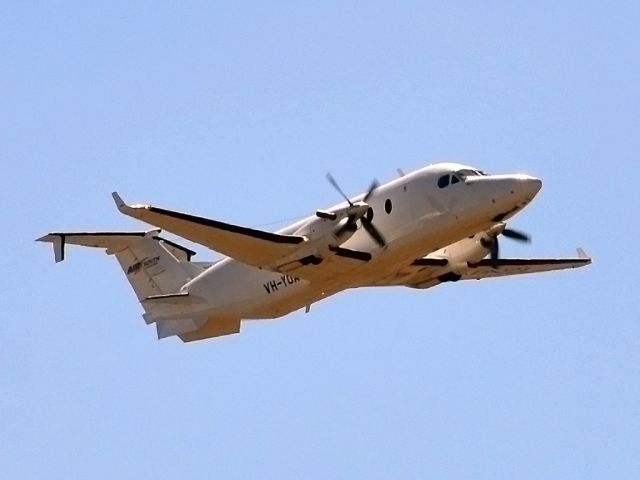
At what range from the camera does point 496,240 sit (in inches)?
1672

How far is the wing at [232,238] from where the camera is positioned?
125ft

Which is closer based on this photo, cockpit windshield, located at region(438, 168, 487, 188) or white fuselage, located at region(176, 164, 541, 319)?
white fuselage, located at region(176, 164, 541, 319)

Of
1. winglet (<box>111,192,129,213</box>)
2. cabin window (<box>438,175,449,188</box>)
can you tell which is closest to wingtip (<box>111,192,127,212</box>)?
winglet (<box>111,192,129,213</box>)

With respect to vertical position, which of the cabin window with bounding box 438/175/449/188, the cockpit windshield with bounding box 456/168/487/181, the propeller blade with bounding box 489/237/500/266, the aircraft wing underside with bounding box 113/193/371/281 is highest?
the cockpit windshield with bounding box 456/168/487/181

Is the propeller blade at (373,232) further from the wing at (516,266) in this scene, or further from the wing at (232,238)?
the wing at (516,266)

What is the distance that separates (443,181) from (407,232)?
1.65 meters

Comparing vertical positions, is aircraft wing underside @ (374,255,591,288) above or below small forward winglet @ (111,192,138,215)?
below

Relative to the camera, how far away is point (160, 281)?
152ft

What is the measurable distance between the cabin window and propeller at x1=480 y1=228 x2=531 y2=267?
3564mm

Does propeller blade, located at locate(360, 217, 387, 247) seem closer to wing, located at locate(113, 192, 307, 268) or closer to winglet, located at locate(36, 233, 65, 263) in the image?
wing, located at locate(113, 192, 307, 268)

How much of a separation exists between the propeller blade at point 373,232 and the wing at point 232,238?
1.66 meters

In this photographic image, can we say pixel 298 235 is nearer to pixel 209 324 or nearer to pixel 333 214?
pixel 333 214

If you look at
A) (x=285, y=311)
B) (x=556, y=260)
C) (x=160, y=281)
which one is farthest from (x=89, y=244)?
(x=556, y=260)

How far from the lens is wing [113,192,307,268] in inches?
1506
